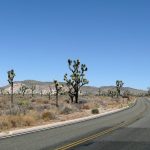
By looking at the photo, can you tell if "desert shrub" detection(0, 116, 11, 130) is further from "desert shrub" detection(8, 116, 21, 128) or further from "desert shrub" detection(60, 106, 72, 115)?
"desert shrub" detection(60, 106, 72, 115)

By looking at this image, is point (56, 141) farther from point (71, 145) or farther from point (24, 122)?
point (24, 122)

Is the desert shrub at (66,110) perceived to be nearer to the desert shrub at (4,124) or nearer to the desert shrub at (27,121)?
the desert shrub at (27,121)

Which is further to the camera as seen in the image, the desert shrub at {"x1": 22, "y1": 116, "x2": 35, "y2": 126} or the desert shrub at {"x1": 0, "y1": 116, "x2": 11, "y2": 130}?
the desert shrub at {"x1": 22, "y1": 116, "x2": 35, "y2": 126}

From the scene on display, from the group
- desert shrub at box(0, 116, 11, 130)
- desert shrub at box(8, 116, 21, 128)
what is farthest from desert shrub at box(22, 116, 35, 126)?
desert shrub at box(0, 116, 11, 130)

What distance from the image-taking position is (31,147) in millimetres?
15570

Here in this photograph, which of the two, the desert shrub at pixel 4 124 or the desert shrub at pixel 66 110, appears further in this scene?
the desert shrub at pixel 66 110

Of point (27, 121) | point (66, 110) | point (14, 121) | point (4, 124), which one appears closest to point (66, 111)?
point (66, 110)

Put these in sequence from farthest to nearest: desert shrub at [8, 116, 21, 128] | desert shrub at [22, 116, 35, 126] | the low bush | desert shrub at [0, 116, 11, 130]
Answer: the low bush, desert shrub at [22, 116, 35, 126], desert shrub at [8, 116, 21, 128], desert shrub at [0, 116, 11, 130]

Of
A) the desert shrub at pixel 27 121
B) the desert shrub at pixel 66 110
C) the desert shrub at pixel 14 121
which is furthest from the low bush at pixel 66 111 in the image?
the desert shrub at pixel 14 121

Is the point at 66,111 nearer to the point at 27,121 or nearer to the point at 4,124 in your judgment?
the point at 27,121

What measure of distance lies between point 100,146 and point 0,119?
38.5ft

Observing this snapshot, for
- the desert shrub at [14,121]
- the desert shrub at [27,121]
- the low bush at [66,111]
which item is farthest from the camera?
the low bush at [66,111]

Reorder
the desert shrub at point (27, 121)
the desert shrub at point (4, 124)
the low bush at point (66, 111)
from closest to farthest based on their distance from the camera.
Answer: the desert shrub at point (4, 124)
the desert shrub at point (27, 121)
the low bush at point (66, 111)

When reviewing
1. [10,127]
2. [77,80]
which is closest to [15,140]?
[10,127]
